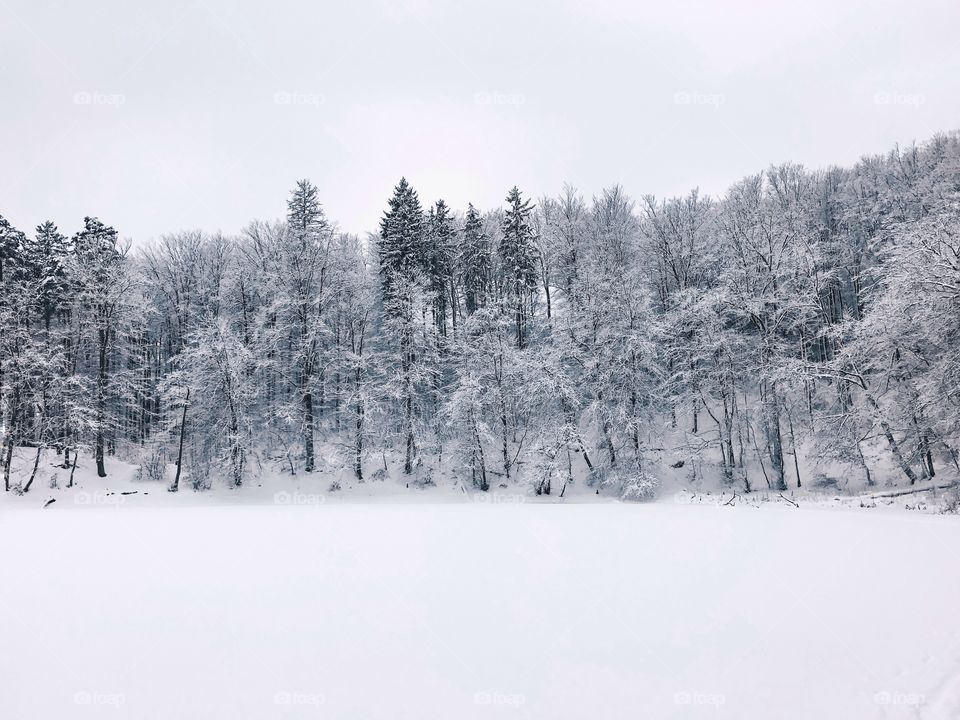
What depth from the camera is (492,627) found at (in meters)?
6.90

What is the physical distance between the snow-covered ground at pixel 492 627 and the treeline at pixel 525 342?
13.1 m

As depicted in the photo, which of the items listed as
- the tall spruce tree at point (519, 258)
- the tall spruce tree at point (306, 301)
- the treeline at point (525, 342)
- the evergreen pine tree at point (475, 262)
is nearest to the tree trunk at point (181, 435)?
the treeline at point (525, 342)

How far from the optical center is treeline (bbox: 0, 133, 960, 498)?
83.7 feet

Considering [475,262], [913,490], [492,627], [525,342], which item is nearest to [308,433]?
[525,342]

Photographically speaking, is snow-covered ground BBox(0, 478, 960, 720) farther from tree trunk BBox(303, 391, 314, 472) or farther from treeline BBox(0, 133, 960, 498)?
tree trunk BBox(303, 391, 314, 472)

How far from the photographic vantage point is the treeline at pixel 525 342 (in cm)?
2550

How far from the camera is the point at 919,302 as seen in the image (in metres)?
19.6

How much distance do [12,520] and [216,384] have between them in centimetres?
1204

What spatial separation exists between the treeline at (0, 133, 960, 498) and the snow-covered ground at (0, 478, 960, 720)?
1309 centimetres

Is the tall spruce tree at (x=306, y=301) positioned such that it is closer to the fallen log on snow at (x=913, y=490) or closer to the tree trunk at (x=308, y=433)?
the tree trunk at (x=308, y=433)

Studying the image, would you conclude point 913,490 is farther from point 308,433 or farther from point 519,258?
point 308,433

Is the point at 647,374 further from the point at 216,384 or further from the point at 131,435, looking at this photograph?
the point at 131,435

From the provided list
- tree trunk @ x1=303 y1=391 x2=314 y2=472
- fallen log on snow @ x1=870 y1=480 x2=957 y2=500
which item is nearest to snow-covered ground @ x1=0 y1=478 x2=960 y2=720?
fallen log on snow @ x1=870 y1=480 x2=957 y2=500

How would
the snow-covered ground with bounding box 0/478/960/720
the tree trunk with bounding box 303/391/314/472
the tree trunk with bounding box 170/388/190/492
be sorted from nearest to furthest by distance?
the snow-covered ground with bounding box 0/478/960/720 < the tree trunk with bounding box 170/388/190/492 < the tree trunk with bounding box 303/391/314/472
